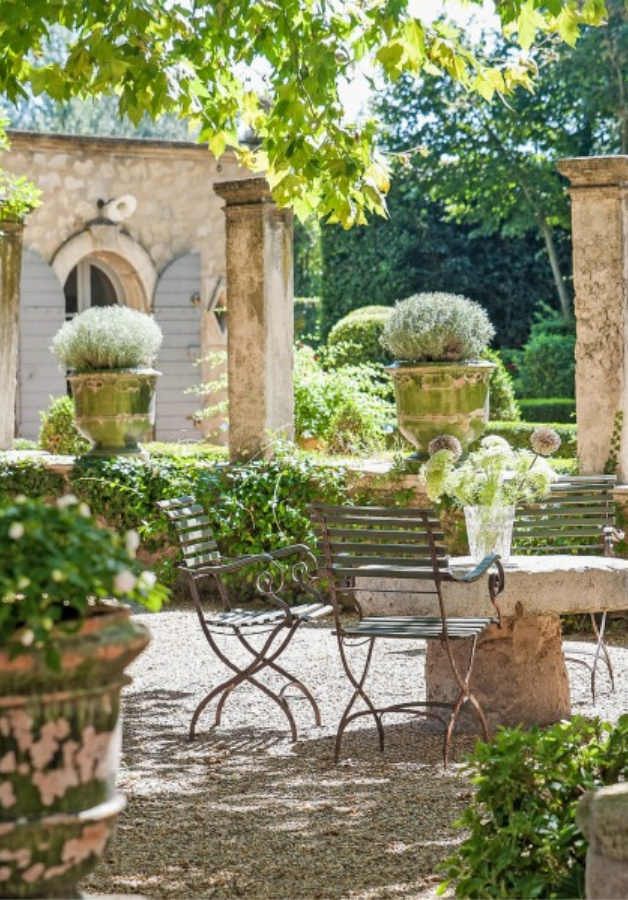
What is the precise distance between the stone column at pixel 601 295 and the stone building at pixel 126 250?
28.6ft

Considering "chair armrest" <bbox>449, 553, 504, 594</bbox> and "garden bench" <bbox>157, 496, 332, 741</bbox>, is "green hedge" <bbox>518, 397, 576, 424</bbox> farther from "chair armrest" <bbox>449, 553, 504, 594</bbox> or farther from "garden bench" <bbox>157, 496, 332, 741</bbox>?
"chair armrest" <bbox>449, 553, 504, 594</bbox>

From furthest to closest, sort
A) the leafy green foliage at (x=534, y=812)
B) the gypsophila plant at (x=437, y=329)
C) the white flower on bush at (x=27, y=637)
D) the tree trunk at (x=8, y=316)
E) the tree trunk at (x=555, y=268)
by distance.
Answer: the tree trunk at (x=555, y=268), the tree trunk at (x=8, y=316), the gypsophila plant at (x=437, y=329), the leafy green foliage at (x=534, y=812), the white flower on bush at (x=27, y=637)

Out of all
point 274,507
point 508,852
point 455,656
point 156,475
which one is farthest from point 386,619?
point 156,475

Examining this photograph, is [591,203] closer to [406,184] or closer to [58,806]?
[58,806]

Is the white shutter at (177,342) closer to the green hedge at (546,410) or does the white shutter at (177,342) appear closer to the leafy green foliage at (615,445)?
the green hedge at (546,410)

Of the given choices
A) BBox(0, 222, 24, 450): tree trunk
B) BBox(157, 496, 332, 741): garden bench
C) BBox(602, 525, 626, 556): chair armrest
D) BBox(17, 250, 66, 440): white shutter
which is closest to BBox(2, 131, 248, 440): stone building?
BBox(17, 250, 66, 440): white shutter

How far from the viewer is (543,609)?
602 cm

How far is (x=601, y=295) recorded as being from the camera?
337 inches

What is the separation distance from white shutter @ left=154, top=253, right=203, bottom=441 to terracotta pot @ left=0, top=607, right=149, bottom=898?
14299mm

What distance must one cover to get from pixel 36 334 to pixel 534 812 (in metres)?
13.3

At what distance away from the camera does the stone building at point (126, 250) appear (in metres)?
16.3

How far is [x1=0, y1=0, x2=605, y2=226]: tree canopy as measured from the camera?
20.8 ft

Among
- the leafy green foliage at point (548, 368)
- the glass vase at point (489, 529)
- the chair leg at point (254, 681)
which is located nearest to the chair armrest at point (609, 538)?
the glass vase at point (489, 529)

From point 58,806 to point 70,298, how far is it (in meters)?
15.2
